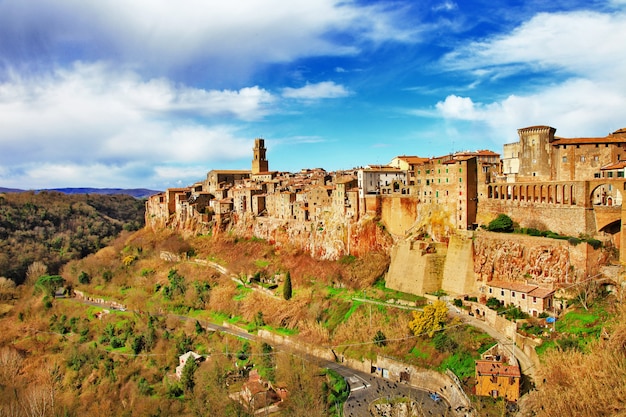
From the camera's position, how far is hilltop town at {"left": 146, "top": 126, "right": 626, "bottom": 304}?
1134 inches

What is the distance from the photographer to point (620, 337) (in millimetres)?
19094

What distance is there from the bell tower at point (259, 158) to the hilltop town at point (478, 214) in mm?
24094

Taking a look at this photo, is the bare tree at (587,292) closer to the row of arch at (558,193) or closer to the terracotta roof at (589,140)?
the row of arch at (558,193)

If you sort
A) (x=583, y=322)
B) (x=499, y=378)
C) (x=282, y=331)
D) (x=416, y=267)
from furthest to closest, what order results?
(x=282, y=331), (x=416, y=267), (x=583, y=322), (x=499, y=378)

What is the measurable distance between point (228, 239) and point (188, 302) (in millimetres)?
10378

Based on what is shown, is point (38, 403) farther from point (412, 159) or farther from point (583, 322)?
point (412, 159)

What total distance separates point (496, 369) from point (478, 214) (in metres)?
12.9

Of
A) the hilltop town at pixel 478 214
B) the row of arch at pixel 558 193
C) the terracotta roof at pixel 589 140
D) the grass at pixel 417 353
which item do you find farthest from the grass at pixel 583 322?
the terracotta roof at pixel 589 140

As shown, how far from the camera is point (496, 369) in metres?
24.8

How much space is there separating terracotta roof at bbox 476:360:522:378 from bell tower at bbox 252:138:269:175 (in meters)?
52.6

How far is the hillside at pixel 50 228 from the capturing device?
67062 mm

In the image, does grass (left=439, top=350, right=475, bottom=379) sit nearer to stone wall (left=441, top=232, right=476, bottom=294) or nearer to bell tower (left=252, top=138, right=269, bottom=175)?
stone wall (left=441, top=232, right=476, bottom=294)

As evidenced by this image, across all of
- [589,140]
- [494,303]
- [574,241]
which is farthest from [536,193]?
[494,303]

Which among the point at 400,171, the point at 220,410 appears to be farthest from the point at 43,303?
the point at 400,171
